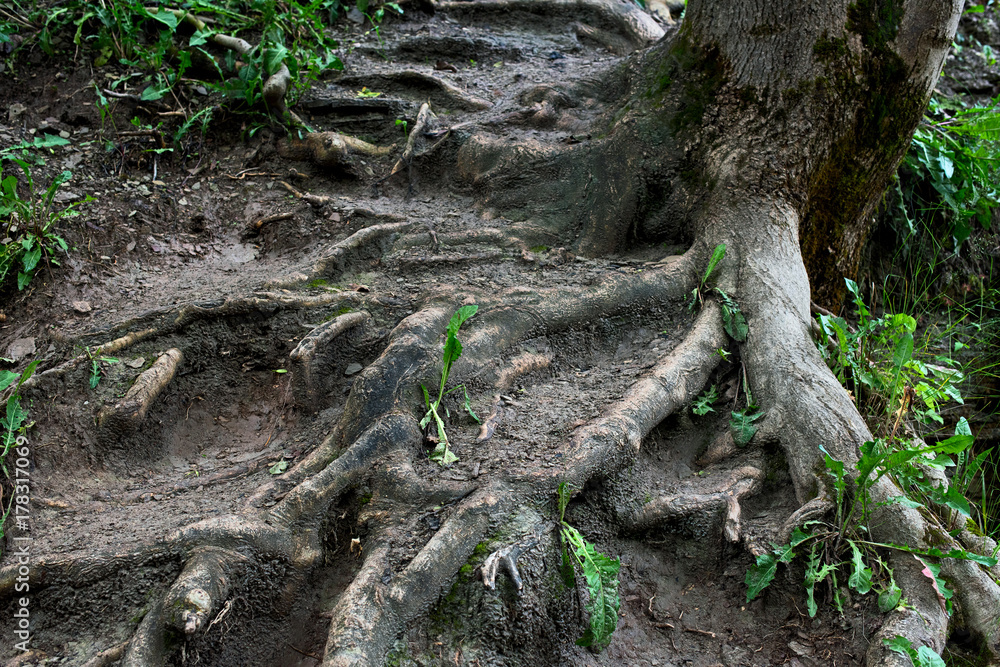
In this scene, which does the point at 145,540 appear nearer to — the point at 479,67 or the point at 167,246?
the point at 167,246

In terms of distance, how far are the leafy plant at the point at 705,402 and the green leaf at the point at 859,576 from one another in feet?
2.38

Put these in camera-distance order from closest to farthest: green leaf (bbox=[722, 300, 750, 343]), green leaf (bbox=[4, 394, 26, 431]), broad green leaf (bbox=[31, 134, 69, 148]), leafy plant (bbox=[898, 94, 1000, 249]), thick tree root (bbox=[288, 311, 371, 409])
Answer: green leaf (bbox=[4, 394, 26, 431]) < thick tree root (bbox=[288, 311, 371, 409]) < green leaf (bbox=[722, 300, 750, 343]) < broad green leaf (bbox=[31, 134, 69, 148]) < leafy plant (bbox=[898, 94, 1000, 249])

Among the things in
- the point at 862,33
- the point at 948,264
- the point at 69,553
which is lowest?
the point at 69,553

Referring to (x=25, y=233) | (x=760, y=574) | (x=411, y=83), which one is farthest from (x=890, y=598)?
(x=411, y=83)

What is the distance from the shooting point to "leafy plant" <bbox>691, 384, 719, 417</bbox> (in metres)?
2.69

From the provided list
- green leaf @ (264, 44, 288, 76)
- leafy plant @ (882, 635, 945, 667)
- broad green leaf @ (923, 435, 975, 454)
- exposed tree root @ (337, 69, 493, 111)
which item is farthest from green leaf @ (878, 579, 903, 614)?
green leaf @ (264, 44, 288, 76)

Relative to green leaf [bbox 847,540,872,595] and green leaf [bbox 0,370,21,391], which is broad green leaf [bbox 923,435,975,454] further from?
green leaf [bbox 0,370,21,391]

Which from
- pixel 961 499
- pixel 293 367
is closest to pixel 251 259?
pixel 293 367

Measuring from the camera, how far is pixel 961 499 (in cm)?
210

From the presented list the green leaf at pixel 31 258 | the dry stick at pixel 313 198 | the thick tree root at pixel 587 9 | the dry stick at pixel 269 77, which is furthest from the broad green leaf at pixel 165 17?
the thick tree root at pixel 587 9

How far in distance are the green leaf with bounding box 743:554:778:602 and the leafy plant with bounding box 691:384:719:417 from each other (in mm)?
631

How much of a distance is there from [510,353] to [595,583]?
3.34 ft

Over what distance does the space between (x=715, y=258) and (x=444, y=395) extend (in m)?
1.32

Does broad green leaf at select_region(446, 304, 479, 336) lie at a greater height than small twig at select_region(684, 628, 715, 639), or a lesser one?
greater
